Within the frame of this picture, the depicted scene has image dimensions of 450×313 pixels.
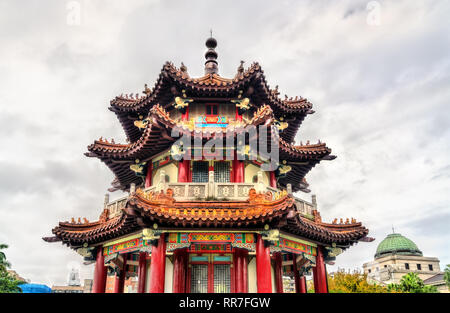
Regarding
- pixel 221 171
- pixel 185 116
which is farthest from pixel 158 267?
pixel 185 116

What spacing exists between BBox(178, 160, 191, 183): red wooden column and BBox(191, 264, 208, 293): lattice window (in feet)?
12.9

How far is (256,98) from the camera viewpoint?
63.0ft

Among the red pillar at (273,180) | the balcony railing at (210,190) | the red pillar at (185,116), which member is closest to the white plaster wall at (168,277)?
the balcony railing at (210,190)

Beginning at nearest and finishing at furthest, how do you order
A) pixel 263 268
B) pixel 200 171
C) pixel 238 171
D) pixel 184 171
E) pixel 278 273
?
pixel 263 268, pixel 184 171, pixel 238 171, pixel 278 273, pixel 200 171

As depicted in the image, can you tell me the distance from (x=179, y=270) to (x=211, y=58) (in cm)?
1368

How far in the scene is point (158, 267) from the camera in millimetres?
13859

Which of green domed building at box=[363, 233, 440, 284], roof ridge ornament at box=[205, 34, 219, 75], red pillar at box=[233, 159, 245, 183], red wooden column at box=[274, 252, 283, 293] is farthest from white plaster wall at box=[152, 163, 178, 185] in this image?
green domed building at box=[363, 233, 440, 284]

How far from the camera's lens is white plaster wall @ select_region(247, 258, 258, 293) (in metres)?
15.2

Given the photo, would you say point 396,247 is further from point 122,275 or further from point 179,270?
point 179,270

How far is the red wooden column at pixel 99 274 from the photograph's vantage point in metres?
16.3

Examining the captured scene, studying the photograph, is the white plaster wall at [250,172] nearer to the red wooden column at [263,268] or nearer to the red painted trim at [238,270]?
the red painted trim at [238,270]
